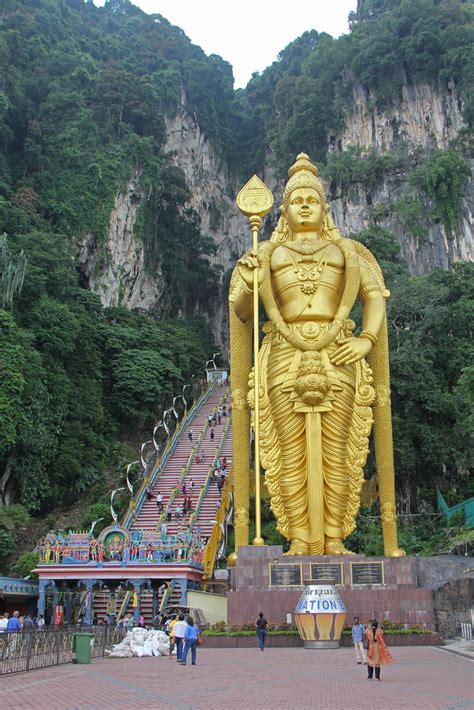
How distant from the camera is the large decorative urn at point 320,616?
8219 millimetres

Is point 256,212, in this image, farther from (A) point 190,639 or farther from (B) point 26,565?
(B) point 26,565

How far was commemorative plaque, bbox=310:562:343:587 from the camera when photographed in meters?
9.41

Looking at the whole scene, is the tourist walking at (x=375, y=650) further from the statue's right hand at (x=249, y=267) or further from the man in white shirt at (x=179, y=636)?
the statue's right hand at (x=249, y=267)

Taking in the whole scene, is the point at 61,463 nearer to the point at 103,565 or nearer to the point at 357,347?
the point at 103,565

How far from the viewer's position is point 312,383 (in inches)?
403

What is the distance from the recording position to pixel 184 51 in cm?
4650

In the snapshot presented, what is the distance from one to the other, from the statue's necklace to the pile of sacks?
4.90m

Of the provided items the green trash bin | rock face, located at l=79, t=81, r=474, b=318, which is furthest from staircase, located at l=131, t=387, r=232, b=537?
rock face, located at l=79, t=81, r=474, b=318

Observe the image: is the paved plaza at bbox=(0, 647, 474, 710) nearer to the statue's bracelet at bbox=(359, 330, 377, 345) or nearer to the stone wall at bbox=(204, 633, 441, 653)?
the stone wall at bbox=(204, 633, 441, 653)

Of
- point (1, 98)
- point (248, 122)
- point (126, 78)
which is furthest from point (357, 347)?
point (248, 122)

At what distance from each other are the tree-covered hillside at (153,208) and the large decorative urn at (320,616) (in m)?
6.18

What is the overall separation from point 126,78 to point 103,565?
26.6 meters

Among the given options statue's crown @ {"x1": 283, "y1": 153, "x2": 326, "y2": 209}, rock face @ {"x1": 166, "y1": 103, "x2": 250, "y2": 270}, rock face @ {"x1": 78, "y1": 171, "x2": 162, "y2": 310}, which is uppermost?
rock face @ {"x1": 166, "y1": 103, "x2": 250, "y2": 270}

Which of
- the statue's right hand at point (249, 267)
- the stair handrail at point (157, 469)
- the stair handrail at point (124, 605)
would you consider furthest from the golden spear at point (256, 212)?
the stair handrail at point (157, 469)
